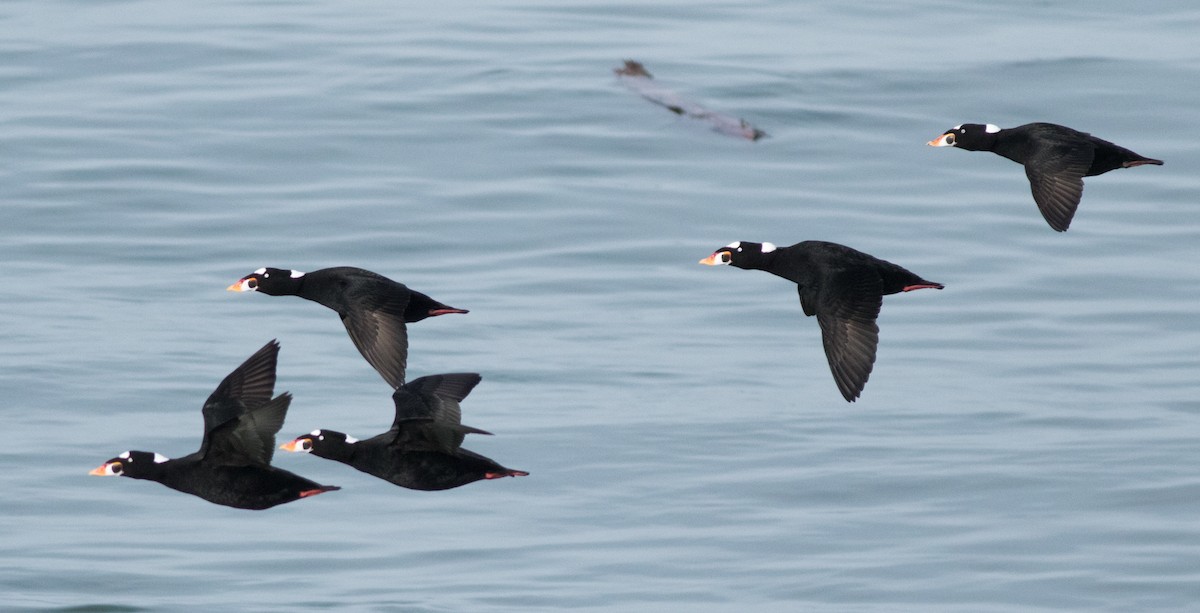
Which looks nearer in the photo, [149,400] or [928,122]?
[149,400]

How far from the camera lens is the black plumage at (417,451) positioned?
42.9ft

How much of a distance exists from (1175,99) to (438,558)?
2123cm

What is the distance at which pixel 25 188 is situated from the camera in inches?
1687

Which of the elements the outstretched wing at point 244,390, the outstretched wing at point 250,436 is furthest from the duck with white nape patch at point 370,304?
the outstretched wing at point 250,436

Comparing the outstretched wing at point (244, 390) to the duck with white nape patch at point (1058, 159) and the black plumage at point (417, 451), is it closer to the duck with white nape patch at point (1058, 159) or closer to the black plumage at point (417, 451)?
the black plumage at point (417, 451)

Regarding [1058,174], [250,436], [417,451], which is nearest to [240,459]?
[250,436]

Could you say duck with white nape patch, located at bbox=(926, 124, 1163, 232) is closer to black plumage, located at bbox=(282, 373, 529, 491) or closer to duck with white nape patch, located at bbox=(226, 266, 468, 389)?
duck with white nape patch, located at bbox=(226, 266, 468, 389)

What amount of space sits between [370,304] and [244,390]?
1188mm

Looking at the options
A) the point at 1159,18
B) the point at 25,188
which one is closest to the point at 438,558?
the point at 25,188

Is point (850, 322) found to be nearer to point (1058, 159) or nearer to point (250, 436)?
point (1058, 159)

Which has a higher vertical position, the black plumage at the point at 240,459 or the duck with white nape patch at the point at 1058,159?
the duck with white nape patch at the point at 1058,159

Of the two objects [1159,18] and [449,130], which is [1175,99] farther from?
[449,130]

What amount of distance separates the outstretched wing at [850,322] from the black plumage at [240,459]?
3246mm

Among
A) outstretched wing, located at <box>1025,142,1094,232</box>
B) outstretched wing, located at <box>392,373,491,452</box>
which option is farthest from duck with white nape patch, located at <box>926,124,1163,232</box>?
outstretched wing, located at <box>392,373,491,452</box>
